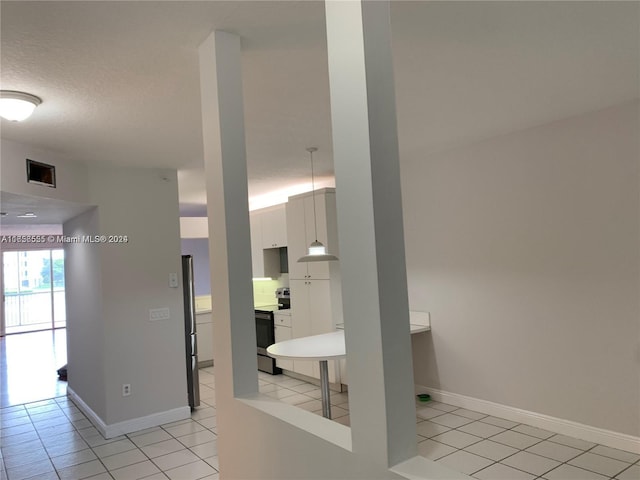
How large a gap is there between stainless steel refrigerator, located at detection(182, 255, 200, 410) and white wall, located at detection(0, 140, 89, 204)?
127cm

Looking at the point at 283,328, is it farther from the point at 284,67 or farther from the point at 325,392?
the point at 284,67

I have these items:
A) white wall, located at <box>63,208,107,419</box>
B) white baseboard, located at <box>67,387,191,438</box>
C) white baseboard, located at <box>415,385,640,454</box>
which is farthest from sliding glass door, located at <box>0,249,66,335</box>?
white baseboard, located at <box>415,385,640,454</box>

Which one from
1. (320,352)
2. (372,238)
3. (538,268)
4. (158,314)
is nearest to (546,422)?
(538,268)

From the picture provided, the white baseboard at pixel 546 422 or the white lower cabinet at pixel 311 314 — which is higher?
the white lower cabinet at pixel 311 314

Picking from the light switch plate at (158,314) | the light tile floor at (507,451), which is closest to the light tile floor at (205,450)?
the light tile floor at (507,451)

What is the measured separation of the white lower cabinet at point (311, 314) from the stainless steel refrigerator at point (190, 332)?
4.17 feet

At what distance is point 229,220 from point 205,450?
8.85 ft

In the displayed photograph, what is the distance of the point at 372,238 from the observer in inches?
47.8

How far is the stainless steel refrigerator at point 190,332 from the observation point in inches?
193

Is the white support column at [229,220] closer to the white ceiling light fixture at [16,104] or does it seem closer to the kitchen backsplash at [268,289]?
the white ceiling light fixture at [16,104]

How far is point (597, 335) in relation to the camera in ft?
11.5

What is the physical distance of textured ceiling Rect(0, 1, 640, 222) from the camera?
73.0 inches

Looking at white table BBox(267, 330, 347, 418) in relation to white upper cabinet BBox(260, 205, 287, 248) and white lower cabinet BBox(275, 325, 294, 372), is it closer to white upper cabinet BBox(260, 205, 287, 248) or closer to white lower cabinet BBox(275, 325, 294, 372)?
white lower cabinet BBox(275, 325, 294, 372)

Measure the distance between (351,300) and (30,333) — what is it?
13.0 meters
